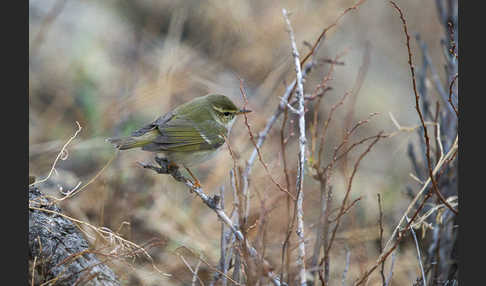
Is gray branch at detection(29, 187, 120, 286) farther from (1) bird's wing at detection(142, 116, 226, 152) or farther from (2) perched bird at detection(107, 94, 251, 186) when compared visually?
(1) bird's wing at detection(142, 116, 226, 152)

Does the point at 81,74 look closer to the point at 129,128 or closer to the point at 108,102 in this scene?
the point at 108,102

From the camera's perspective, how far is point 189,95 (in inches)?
251

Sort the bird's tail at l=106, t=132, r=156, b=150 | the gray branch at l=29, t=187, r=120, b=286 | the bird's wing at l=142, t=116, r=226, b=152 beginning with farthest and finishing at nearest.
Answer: the bird's wing at l=142, t=116, r=226, b=152 → the bird's tail at l=106, t=132, r=156, b=150 → the gray branch at l=29, t=187, r=120, b=286

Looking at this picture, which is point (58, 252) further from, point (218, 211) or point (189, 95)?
point (189, 95)

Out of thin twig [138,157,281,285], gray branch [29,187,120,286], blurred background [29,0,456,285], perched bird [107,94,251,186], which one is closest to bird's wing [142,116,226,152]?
perched bird [107,94,251,186]

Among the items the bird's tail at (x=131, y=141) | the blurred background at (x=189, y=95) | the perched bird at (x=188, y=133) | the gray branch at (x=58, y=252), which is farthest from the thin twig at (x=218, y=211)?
the gray branch at (x=58, y=252)

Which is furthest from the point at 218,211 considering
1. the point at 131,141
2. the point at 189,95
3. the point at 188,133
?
the point at 189,95

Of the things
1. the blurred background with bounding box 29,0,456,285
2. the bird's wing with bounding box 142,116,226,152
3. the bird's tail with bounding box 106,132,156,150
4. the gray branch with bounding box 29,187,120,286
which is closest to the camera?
the gray branch with bounding box 29,187,120,286

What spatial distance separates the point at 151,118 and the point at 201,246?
1.80m

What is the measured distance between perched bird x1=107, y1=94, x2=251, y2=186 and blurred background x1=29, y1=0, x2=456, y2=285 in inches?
19.0

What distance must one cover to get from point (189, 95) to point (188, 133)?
283cm

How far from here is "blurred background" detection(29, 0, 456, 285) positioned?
173 inches

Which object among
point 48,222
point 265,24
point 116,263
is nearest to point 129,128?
point 116,263

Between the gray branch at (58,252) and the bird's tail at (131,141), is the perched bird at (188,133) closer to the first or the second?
the bird's tail at (131,141)
